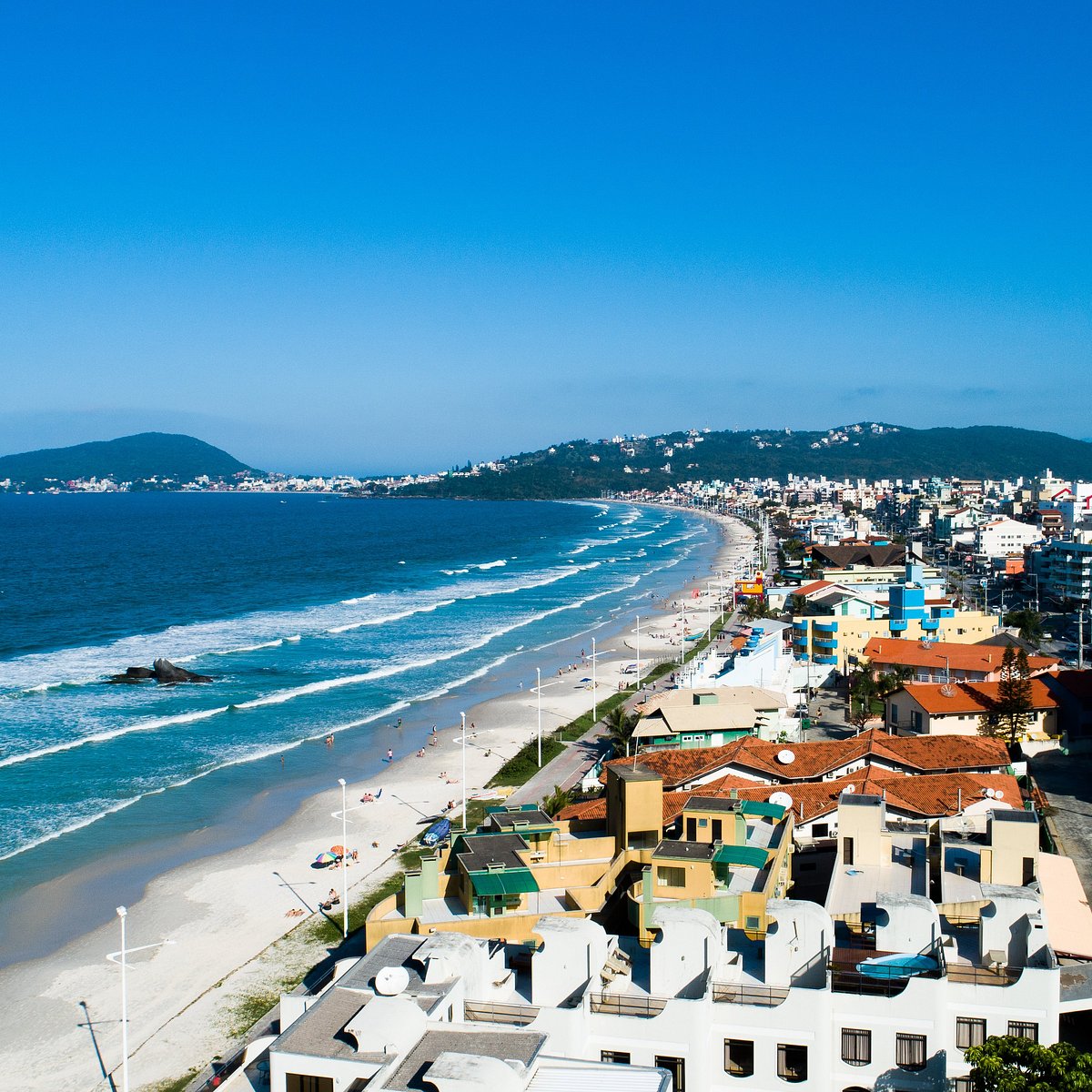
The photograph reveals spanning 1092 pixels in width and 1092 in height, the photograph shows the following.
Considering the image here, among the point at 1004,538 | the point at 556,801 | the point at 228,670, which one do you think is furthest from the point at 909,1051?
the point at 1004,538

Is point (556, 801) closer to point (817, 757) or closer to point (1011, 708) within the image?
point (817, 757)

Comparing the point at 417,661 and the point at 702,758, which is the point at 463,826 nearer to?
the point at 702,758

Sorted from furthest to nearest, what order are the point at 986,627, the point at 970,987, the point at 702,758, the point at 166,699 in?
the point at 986,627
the point at 166,699
the point at 702,758
the point at 970,987

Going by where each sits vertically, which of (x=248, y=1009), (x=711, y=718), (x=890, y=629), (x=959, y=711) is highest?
(x=890, y=629)

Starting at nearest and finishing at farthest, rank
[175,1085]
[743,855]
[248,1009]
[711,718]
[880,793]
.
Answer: [743,855]
[175,1085]
[248,1009]
[880,793]
[711,718]

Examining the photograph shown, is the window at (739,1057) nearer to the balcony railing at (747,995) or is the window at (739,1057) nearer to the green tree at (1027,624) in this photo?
the balcony railing at (747,995)

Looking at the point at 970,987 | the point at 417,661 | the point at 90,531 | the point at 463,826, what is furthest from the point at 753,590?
the point at 90,531

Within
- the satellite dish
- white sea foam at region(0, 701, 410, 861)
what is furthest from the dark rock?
the satellite dish
